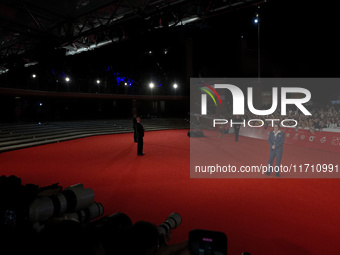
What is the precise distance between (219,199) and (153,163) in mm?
4041

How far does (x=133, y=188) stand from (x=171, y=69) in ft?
88.4

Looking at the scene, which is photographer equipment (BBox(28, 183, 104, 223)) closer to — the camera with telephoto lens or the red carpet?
the camera with telephoto lens

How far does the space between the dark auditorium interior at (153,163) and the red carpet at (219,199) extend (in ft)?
0.10

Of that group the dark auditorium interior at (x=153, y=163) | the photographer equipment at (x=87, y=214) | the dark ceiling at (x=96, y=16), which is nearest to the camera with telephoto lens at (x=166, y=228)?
the dark auditorium interior at (x=153, y=163)

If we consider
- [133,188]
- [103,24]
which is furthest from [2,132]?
[133,188]

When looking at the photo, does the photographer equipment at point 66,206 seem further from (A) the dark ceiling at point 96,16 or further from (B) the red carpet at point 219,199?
(A) the dark ceiling at point 96,16

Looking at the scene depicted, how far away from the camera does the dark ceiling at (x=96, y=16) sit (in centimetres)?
742

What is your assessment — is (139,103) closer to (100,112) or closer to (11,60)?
(100,112)

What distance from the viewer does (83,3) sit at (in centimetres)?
789

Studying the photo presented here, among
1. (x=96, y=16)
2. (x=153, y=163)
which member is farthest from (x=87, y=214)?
(x=96, y=16)

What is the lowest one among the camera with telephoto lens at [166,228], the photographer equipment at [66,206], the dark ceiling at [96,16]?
the camera with telephoto lens at [166,228]

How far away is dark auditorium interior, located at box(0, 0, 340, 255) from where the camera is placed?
6.59 ft

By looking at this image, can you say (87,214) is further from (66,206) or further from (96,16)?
(96,16)

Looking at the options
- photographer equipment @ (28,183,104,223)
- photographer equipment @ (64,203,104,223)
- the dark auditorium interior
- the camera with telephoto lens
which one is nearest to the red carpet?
the dark auditorium interior
